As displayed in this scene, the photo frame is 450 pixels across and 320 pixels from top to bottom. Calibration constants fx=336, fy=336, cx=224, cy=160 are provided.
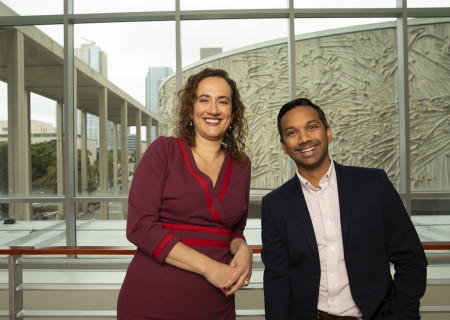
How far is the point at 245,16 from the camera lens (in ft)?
14.6

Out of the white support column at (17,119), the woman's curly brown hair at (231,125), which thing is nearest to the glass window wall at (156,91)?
the white support column at (17,119)

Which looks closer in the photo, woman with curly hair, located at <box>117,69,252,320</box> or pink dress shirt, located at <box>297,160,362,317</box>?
woman with curly hair, located at <box>117,69,252,320</box>

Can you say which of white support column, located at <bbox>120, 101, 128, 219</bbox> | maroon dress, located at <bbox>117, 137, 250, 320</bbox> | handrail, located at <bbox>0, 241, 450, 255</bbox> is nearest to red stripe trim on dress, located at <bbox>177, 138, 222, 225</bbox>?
maroon dress, located at <bbox>117, 137, 250, 320</bbox>

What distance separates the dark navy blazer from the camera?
119 centimetres

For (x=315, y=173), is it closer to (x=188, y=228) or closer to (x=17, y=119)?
(x=188, y=228)

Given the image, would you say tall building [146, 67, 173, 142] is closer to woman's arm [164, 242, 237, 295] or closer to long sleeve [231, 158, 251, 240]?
long sleeve [231, 158, 251, 240]

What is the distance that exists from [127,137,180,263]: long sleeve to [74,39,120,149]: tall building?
389 cm

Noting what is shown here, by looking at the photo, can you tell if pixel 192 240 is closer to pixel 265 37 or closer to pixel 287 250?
pixel 287 250

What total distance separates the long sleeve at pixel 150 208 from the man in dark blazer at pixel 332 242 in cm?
47

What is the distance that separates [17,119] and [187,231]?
4525 mm

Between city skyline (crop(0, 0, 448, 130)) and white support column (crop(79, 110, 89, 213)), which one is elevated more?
city skyline (crop(0, 0, 448, 130))

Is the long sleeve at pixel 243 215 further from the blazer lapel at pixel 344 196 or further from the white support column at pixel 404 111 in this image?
the white support column at pixel 404 111

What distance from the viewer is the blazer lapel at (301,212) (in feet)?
4.04

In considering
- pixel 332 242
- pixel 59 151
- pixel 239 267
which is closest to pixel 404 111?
pixel 332 242
